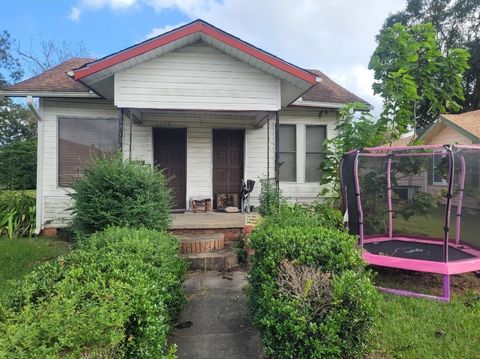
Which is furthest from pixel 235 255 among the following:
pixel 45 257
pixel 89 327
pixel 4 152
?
pixel 4 152

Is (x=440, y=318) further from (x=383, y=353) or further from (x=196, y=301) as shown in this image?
(x=196, y=301)

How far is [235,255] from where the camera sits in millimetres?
5750

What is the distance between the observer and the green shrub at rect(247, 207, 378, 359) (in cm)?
242

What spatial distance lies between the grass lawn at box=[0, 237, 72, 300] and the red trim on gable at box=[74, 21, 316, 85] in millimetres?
3423

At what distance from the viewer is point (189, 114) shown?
28.9 feet

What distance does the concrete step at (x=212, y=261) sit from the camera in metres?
5.50

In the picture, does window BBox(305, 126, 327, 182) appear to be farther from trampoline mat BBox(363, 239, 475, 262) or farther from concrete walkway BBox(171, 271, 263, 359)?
concrete walkway BBox(171, 271, 263, 359)

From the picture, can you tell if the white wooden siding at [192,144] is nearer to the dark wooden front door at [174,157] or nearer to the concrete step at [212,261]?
the dark wooden front door at [174,157]

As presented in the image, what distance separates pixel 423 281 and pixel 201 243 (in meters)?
3.51

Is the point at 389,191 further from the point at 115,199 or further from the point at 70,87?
the point at 70,87

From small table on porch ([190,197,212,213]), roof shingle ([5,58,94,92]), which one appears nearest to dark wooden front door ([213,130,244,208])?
small table on porch ([190,197,212,213])

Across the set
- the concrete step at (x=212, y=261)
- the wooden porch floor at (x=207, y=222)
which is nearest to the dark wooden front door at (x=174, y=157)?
the wooden porch floor at (x=207, y=222)

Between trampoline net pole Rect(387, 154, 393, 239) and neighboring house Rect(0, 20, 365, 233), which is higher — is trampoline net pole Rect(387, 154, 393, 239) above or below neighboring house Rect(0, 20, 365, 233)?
below

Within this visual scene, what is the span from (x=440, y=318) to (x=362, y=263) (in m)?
1.41
